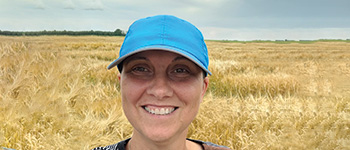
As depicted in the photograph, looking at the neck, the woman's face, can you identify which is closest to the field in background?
the neck

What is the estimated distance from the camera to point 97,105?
382 centimetres

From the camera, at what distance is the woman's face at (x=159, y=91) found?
1.13 m

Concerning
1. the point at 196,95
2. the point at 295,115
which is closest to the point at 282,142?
the point at 295,115

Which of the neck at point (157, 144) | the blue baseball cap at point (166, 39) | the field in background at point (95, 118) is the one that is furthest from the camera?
the field in background at point (95, 118)

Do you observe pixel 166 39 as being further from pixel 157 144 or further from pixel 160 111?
pixel 157 144

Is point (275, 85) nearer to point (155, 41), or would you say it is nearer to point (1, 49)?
point (1, 49)

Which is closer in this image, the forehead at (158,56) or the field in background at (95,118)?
the forehead at (158,56)

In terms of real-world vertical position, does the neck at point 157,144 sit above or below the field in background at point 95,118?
above

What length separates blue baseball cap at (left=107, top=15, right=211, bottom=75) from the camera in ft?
3.58

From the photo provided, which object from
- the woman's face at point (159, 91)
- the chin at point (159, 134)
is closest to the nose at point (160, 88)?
the woman's face at point (159, 91)

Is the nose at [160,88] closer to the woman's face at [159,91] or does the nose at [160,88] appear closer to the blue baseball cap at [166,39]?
the woman's face at [159,91]

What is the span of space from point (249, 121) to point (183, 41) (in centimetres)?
253

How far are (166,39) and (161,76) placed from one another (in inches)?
5.1

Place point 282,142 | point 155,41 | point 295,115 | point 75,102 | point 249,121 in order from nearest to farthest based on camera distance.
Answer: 1. point 155,41
2. point 282,142
3. point 249,121
4. point 295,115
5. point 75,102
